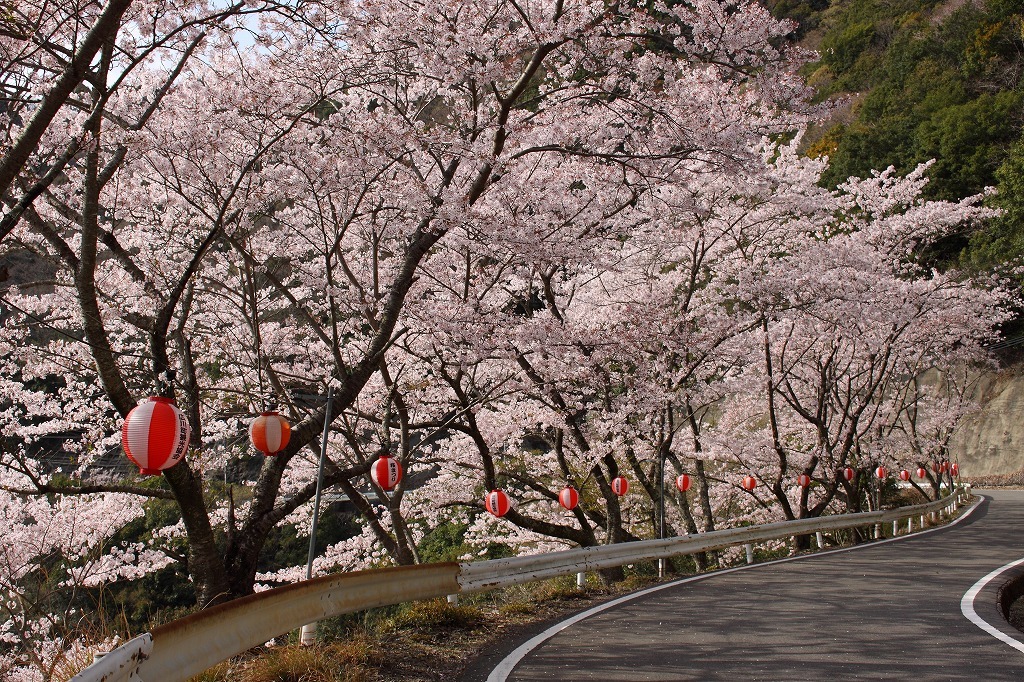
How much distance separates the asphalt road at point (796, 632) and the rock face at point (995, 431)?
3379 cm

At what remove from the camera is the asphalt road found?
5.44 metres

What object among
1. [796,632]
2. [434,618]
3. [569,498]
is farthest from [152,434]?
[569,498]

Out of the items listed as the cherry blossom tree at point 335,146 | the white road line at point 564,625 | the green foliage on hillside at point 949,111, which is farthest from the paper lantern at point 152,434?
the green foliage on hillside at point 949,111

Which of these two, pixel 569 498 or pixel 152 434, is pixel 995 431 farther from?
pixel 152 434

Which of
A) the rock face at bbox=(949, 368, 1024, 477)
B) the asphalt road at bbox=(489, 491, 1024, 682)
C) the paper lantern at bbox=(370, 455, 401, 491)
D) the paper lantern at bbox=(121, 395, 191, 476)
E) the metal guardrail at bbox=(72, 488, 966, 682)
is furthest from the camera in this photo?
the rock face at bbox=(949, 368, 1024, 477)

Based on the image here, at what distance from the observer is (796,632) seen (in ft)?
22.2

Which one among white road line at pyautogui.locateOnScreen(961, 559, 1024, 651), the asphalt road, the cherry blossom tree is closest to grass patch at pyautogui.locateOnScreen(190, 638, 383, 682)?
the asphalt road

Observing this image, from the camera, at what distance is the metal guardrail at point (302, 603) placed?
3.59 m

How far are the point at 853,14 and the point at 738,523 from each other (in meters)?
51.3

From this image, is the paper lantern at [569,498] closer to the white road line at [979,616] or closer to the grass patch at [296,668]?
the white road line at [979,616]

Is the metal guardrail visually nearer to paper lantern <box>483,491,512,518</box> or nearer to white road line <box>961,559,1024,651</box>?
paper lantern <box>483,491,512,518</box>

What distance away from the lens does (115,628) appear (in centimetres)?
671

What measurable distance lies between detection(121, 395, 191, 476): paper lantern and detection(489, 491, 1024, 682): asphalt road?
3.32 meters

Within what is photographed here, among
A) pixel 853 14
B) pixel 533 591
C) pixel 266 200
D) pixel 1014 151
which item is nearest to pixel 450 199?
pixel 266 200
